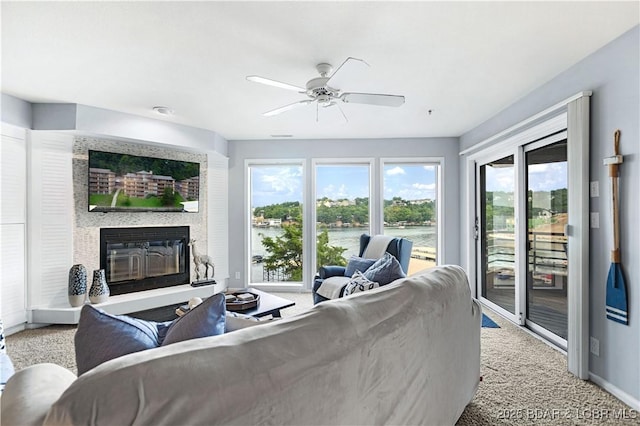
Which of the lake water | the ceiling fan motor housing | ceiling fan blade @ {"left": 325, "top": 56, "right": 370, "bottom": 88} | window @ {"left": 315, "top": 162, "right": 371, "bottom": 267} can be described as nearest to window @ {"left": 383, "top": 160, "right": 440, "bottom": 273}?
the lake water

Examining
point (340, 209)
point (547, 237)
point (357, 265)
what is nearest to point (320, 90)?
point (357, 265)

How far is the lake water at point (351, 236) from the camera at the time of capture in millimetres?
5191

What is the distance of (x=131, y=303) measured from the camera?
12.8 ft

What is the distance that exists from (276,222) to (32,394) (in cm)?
452

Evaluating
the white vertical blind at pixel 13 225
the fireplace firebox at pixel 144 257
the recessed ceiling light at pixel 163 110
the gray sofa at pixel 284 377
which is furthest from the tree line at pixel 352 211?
the gray sofa at pixel 284 377

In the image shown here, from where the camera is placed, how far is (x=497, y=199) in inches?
161

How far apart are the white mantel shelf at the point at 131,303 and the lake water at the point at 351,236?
0.78 m

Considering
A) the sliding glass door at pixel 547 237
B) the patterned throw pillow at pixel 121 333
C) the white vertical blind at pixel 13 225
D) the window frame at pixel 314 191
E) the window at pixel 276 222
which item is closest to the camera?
the patterned throw pillow at pixel 121 333

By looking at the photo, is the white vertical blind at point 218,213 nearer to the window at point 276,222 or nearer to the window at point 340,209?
the window at point 276,222

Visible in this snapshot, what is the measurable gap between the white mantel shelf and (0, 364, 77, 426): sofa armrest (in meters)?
2.64

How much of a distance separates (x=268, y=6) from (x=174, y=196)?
3436mm

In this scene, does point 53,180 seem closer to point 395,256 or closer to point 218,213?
point 218,213

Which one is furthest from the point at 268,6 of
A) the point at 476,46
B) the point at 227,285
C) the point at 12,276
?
the point at 227,285

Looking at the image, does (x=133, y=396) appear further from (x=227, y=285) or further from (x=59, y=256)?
(x=227, y=285)
